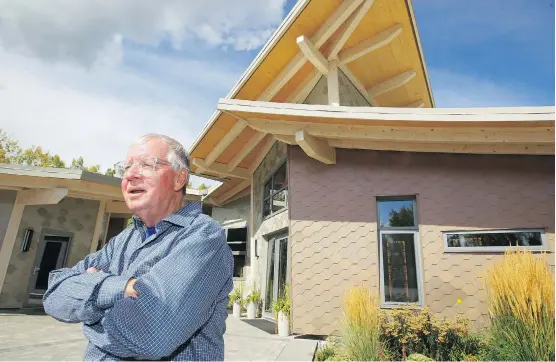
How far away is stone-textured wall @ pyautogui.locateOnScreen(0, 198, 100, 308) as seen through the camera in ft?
29.3

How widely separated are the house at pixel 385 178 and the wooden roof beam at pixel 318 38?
25 mm

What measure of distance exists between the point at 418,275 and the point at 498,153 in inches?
96.5

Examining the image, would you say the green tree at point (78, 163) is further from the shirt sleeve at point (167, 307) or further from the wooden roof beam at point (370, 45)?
the shirt sleeve at point (167, 307)

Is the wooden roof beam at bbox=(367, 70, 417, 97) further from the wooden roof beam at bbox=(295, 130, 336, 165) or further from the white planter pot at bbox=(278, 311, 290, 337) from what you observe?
the white planter pot at bbox=(278, 311, 290, 337)

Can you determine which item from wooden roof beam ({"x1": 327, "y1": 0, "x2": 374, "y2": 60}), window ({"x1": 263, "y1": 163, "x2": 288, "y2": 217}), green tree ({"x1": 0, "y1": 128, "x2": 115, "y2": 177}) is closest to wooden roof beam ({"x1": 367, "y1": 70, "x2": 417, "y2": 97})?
wooden roof beam ({"x1": 327, "y1": 0, "x2": 374, "y2": 60})

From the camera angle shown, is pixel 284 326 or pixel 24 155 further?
pixel 24 155

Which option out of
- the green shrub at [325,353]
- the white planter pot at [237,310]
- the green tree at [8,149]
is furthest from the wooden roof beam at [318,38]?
the green tree at [8,149]

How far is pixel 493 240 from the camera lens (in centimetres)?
536

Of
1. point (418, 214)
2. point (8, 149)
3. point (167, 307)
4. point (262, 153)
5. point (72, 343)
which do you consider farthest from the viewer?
point (8, 149)

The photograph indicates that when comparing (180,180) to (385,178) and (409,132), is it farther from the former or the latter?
(385,178)

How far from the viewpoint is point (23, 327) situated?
6.24 metres

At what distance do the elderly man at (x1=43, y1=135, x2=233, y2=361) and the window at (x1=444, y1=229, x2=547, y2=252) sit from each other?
17.4ft

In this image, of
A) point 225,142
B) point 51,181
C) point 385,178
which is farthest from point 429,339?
point 51,181

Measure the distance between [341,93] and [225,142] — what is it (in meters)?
3.26
